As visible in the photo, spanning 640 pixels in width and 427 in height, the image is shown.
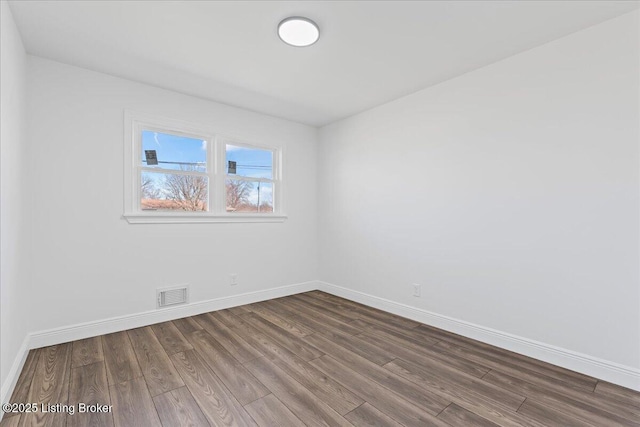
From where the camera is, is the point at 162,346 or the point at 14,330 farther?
the point at 162,346

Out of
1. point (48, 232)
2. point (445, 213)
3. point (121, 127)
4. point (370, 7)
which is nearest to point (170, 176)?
point (121, 127)

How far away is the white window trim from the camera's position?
3014 millimetres

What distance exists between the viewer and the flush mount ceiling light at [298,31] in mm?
2121

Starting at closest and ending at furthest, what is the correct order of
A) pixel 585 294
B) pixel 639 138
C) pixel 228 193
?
pixel 639 138
pixel 585 294
pixel 228 193

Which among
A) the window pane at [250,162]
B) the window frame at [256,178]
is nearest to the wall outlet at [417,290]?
the window frame at [256,178]

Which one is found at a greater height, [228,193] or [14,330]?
[228,193]

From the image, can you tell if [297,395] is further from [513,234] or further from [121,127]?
[121,127]

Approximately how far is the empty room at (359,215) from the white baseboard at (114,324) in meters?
0.02

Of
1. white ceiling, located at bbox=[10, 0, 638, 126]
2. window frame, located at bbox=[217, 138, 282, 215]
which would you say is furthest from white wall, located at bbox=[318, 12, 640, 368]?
window frame, located at bbox=[217, 138, 282, 215]

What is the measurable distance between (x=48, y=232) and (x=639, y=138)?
4669 mm

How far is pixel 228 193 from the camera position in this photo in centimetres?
382

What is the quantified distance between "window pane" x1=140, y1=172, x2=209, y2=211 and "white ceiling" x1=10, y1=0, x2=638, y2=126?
100 centimetres

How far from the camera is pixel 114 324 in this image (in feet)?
9.47

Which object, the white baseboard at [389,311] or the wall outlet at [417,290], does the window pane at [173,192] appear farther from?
Answer: the wall outlet at [417,290]
